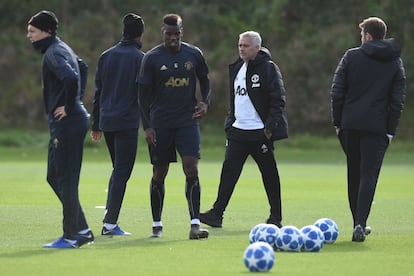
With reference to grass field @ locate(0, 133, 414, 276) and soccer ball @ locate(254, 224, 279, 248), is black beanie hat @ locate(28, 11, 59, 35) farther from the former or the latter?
soccer ball @ locate(254, 224, 279, 248)

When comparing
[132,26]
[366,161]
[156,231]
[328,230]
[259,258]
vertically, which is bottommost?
[156,231]

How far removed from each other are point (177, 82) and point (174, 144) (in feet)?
2.30

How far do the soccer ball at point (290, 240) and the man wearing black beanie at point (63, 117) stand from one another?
2.02 meters

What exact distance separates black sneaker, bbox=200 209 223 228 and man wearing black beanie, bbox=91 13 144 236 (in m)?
1.39

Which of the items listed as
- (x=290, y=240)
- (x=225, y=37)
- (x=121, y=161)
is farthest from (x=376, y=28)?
(x=225, y=37)

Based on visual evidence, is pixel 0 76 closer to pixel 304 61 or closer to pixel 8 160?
pixel 304 61

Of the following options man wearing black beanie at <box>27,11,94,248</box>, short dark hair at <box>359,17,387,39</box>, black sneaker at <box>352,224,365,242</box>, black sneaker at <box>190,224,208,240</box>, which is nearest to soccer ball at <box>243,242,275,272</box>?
man wearing black beanie at <box>27,11,94,248</box>

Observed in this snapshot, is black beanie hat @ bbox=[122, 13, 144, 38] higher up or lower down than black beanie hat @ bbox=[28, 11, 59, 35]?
lower down

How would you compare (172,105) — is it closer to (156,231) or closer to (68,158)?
(156,231)

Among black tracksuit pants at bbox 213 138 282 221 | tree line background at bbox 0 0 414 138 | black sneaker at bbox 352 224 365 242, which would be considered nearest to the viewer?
black sneaker at bbox 352 224 365 242

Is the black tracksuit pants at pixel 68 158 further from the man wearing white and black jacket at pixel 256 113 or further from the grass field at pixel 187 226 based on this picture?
the man wearing white and black jacket at pixel 256 113

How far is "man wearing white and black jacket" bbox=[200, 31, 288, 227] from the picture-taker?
585 inches

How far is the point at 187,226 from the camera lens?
1509cm

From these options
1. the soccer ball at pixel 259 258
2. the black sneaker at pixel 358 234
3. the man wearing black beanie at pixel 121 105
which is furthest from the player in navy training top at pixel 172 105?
the soccer ball at pixel 259 258
